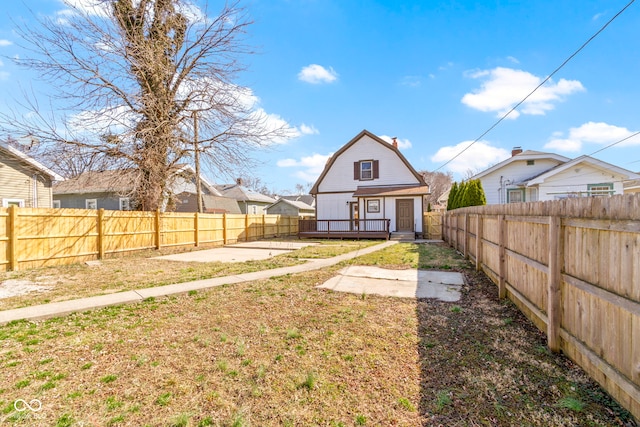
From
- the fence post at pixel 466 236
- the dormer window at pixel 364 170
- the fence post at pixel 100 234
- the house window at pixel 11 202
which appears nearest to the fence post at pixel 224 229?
the fence post at pixel 100 234

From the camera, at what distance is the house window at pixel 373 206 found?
19.5 m

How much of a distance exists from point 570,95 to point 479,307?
1461 centimetres

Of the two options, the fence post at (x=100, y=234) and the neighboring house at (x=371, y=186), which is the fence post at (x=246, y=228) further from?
the fence post at (x=100, y=234)

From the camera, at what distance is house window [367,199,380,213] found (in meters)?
19.5

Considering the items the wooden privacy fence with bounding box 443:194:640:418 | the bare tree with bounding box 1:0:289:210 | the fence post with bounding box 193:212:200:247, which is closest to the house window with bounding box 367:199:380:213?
the bare tree with bounding box 1:0:289:210

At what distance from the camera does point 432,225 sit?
63.6 ft

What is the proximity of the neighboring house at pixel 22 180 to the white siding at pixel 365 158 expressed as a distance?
1468 cm

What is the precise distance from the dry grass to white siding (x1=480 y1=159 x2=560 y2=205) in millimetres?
13465

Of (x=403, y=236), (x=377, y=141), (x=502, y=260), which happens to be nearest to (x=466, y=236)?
(x=502, y=260)

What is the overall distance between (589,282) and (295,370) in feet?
8.79

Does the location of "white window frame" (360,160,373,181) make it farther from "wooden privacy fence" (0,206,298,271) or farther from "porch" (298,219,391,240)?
"wooden privacy fence" (0,206,298,271)

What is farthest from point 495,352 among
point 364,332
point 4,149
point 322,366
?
point 4,149

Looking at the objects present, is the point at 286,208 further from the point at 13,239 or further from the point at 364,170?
the point at 13,239

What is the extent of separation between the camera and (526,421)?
210 centimetres
